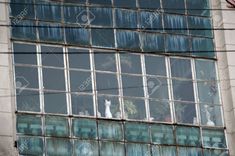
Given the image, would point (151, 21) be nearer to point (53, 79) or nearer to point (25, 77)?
point (53, 79)

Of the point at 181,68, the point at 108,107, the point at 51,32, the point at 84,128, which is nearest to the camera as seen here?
the point at 84,128

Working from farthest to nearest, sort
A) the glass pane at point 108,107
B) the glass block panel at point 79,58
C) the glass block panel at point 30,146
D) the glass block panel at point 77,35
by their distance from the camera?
the glass block panel at point 77,35, the glass block panel at point 79,58, the glass pane at point 108,107, the glass block panel at point 30,146

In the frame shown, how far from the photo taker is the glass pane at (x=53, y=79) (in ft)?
100

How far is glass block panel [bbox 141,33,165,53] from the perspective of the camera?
107 feet

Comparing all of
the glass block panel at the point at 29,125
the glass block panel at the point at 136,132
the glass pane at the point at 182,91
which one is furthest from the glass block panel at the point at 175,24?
the glass block panel at the point at 29,125

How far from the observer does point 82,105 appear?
30891 millimetres

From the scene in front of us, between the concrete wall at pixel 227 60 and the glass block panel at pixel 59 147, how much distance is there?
5.88 m

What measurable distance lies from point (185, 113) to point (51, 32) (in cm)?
538

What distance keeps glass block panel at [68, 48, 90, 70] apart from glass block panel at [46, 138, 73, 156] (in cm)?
263

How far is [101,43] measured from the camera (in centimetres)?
3194

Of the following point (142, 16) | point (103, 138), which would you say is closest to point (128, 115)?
point (103, 138)

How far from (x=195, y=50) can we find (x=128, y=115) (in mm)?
3775

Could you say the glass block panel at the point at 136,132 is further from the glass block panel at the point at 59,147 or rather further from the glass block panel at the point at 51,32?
the glass block panel at the point at 51,32

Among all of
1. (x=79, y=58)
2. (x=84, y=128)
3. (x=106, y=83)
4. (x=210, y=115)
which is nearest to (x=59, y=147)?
(x=84, y=128)
